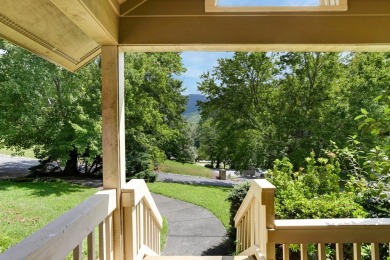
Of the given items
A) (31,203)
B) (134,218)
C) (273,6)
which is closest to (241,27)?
(273,6)

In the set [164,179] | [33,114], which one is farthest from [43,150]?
[164,179]

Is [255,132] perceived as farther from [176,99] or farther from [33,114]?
[33,114]

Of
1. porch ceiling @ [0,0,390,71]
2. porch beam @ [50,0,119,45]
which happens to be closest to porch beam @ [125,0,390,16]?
porch ceiling @ [0,0,390,71]

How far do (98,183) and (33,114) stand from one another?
3.38m

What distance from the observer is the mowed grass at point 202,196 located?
8.21 meters

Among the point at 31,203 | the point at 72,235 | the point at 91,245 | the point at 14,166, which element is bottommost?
the point at 31,203

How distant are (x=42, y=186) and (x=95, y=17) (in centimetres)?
963

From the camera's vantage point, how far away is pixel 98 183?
10594 mm

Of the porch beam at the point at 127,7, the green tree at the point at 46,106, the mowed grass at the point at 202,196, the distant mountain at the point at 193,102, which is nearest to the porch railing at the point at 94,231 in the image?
the porch beam at the point at 127,7

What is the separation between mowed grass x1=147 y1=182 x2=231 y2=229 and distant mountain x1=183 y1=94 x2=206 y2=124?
3.86 meters

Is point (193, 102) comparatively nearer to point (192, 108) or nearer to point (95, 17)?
point (192, 108)

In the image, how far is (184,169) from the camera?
1587 centimetres

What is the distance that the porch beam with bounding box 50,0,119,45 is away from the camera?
135 cm

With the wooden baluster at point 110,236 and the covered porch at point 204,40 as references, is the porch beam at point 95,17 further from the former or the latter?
the wooden baluster at point 110,236
